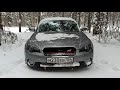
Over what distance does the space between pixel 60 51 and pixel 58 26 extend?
1.81 metres

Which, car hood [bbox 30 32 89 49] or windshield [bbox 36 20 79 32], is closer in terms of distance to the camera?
car hood [bbox 30 32 89 49]

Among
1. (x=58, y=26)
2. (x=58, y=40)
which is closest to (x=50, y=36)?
(x=58, y=40)

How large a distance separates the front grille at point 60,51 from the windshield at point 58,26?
1569 millimetres

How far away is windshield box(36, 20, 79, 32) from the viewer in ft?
23.0

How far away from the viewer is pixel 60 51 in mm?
5457

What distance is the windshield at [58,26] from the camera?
7.00 metres

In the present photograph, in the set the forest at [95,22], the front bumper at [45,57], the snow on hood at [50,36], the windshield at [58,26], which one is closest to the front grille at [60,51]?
the front bumper at [45,57]

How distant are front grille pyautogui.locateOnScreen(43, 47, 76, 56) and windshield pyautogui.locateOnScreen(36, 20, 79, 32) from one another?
5.15 ft

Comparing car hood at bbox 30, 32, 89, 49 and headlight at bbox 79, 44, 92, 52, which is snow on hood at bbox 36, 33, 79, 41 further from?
headlight at bbox 79, 44, 92, 52

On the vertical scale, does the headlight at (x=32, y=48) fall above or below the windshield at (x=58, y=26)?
below

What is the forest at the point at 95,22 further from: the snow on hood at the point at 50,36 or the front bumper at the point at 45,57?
the front bumper at the point at 45,57

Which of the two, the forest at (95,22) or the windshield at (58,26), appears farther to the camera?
the forest at (95,22)

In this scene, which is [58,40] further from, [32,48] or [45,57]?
[32,48]

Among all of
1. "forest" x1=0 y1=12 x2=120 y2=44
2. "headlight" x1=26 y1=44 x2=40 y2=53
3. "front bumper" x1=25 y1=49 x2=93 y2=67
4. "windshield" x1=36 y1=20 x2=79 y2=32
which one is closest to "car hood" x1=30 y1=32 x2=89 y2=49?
"headlight" x1=26 y1=44 x2=40 y2=53
